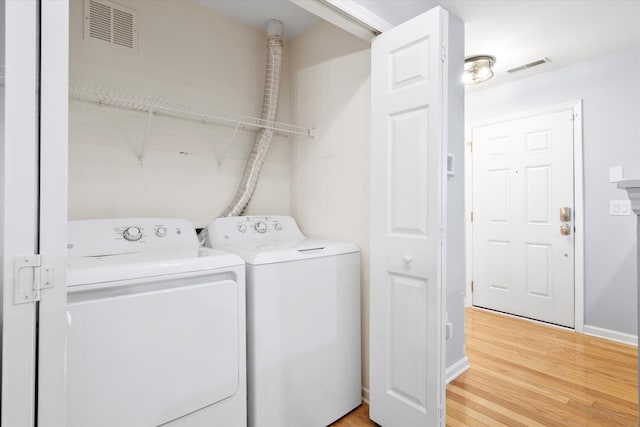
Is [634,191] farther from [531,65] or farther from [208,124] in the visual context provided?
[531,65]

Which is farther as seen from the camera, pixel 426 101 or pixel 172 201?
pixel 172 201

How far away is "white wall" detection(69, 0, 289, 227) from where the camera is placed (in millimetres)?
1658

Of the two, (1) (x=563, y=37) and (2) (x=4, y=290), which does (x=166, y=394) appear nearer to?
(2) (x=4, y=290)

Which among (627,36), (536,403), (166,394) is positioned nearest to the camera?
(166,394)

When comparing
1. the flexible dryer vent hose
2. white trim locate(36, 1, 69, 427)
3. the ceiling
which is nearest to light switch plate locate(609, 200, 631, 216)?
the ceiling

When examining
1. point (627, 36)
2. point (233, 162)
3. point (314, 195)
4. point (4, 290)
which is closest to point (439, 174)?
point (314, 195)

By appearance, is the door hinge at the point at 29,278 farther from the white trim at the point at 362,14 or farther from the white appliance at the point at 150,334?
the white trim at the point at 362,14

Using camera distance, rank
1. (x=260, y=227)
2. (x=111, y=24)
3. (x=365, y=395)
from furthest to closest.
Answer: (x=260, y=227), (x=365, y=395), (x=111, y=24)

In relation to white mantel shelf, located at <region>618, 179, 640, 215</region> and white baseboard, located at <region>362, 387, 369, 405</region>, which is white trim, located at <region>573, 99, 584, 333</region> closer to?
white baseboard, located at <region>362, 387, 369, 405</region>

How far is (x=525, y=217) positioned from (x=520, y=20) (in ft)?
5.99

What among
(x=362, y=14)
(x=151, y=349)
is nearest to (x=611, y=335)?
(x=362, y=14)

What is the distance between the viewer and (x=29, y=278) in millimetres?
776

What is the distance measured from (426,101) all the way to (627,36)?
2195 millimetres

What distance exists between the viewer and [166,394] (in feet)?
3.93
